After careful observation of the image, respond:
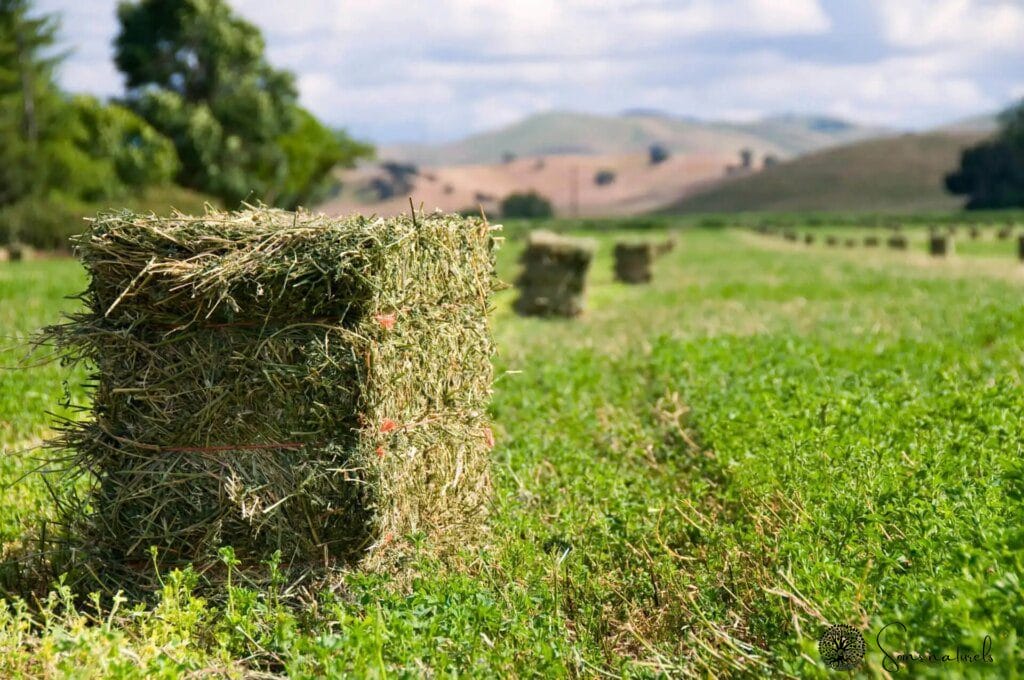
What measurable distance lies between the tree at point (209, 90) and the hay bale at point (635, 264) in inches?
1429

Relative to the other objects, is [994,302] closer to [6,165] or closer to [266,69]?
[6,165]

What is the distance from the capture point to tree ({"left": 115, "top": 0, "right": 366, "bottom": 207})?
60.9 meters

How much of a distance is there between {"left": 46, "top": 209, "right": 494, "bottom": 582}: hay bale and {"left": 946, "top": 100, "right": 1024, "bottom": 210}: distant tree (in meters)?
122

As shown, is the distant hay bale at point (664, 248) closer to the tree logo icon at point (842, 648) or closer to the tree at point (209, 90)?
the tree at point (209, 90)

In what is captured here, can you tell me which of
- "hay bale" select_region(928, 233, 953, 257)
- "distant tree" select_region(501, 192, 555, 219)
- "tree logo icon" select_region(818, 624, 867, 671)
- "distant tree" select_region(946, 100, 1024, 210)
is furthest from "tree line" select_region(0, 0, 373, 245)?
"distant tree" select_region(946, 100, 1024, 210)

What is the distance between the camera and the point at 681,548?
654 centimetres

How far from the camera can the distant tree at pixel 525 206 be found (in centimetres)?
14525

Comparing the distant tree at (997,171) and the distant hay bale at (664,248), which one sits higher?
the distant tree at (997,171)

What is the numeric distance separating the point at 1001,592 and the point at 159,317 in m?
4.49

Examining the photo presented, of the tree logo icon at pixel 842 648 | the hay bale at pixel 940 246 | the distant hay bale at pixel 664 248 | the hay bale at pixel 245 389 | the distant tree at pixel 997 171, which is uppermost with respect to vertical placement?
the distant tree at pixel 997 171

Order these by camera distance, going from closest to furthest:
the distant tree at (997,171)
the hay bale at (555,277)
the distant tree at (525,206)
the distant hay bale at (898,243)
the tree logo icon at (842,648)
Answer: the tree logo icon at (842,648)
the hay bale at (555,277)
the distant hay bale at (898,243)
the distant tree at (997,171)
the distant tree at (525,206)

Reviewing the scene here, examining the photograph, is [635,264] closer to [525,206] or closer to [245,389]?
[245,389]

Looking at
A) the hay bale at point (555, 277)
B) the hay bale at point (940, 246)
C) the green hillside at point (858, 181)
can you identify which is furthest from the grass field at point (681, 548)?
the green hillside at point (858, 181)

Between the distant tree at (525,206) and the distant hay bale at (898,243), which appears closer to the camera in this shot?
the distant hay bale at (898,243)
